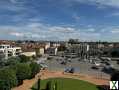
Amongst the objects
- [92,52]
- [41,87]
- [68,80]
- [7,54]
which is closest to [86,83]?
[68,80]

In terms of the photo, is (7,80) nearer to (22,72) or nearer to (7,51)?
(22,72)

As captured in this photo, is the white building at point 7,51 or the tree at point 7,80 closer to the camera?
the tree at point 7,80

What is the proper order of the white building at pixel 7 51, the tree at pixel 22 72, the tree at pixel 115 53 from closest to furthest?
the tree at pixel 22 72 < the white building at pixel 7 51 < the tree at pixel 115 53

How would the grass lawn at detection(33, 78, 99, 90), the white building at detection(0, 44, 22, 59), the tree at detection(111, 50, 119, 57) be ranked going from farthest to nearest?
the tree at detection(111, 50, 119, 57)
the white building at detection(0, 44, 22, 59)
the grass lawn at detection(33, 78, 99, 90)

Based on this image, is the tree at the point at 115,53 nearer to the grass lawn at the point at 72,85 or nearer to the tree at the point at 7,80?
the grass lawn at the point at 72,85

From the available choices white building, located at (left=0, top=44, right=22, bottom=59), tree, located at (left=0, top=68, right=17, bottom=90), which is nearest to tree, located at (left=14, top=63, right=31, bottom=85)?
tree, located at (left=0, top=68, right=17, bottom=90)

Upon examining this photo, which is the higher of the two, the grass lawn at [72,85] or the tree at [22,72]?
the tree at [22,72]

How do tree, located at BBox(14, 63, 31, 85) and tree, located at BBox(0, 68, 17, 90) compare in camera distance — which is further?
tree, located at BBox(14, 63, 31, 85)

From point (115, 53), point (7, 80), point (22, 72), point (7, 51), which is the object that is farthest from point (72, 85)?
point (115, 53)

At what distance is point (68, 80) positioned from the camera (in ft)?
157

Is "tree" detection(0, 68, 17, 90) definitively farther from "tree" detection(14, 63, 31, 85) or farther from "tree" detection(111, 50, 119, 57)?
"tree" detection(111, 50, 119, 57)

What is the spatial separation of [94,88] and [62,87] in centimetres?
488

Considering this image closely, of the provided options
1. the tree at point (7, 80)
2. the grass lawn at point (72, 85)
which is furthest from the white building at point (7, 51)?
the tree at point (7, 80)

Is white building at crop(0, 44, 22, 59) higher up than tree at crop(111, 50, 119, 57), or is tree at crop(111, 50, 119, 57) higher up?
white building at crop(0, 44, 22, 59)
